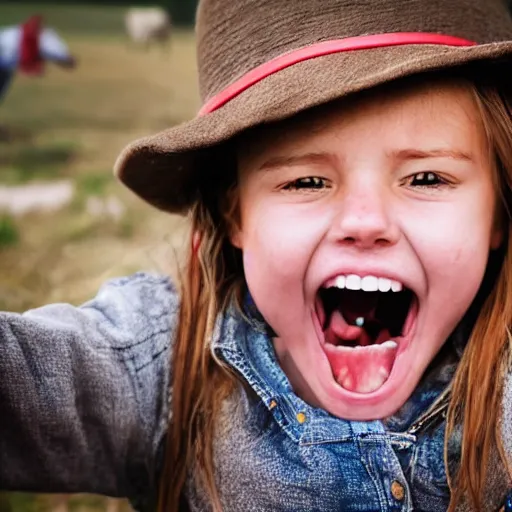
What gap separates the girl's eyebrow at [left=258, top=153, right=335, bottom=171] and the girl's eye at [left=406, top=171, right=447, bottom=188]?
0.13 m

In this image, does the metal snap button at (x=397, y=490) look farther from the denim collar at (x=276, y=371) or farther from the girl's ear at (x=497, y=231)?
the girl's ear at (x=497, y=231)

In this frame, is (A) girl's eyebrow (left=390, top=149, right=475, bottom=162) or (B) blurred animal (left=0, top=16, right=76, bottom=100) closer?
(A) girl's eyebrow (left=390, top=149, right=475, bottom=162)

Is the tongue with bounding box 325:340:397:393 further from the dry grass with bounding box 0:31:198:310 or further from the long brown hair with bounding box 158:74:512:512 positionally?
the dry grass with bounding box 0:31:198:310

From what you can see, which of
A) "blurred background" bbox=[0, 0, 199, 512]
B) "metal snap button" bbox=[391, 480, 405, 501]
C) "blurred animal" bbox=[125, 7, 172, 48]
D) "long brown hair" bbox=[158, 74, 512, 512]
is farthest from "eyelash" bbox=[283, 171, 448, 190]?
"blurred animal" bbox=[125, 7, 172, 48]

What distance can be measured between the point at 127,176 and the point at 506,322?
686 mm

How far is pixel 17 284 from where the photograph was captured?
7.53ft

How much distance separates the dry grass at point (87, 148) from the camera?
7.90 feet

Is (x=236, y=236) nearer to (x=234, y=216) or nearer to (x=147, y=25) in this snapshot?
(x=234, y=216)

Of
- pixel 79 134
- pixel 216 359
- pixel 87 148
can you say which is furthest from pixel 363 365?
pixel 79 134

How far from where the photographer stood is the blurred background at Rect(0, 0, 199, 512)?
2.39 m

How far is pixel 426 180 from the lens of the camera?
1176 mm

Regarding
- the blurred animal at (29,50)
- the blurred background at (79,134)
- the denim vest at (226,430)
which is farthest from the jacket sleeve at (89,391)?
the blurred animal at (29,50)

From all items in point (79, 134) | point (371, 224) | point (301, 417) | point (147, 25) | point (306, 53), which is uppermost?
point (147, 25)

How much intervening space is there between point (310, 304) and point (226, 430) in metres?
0.27
